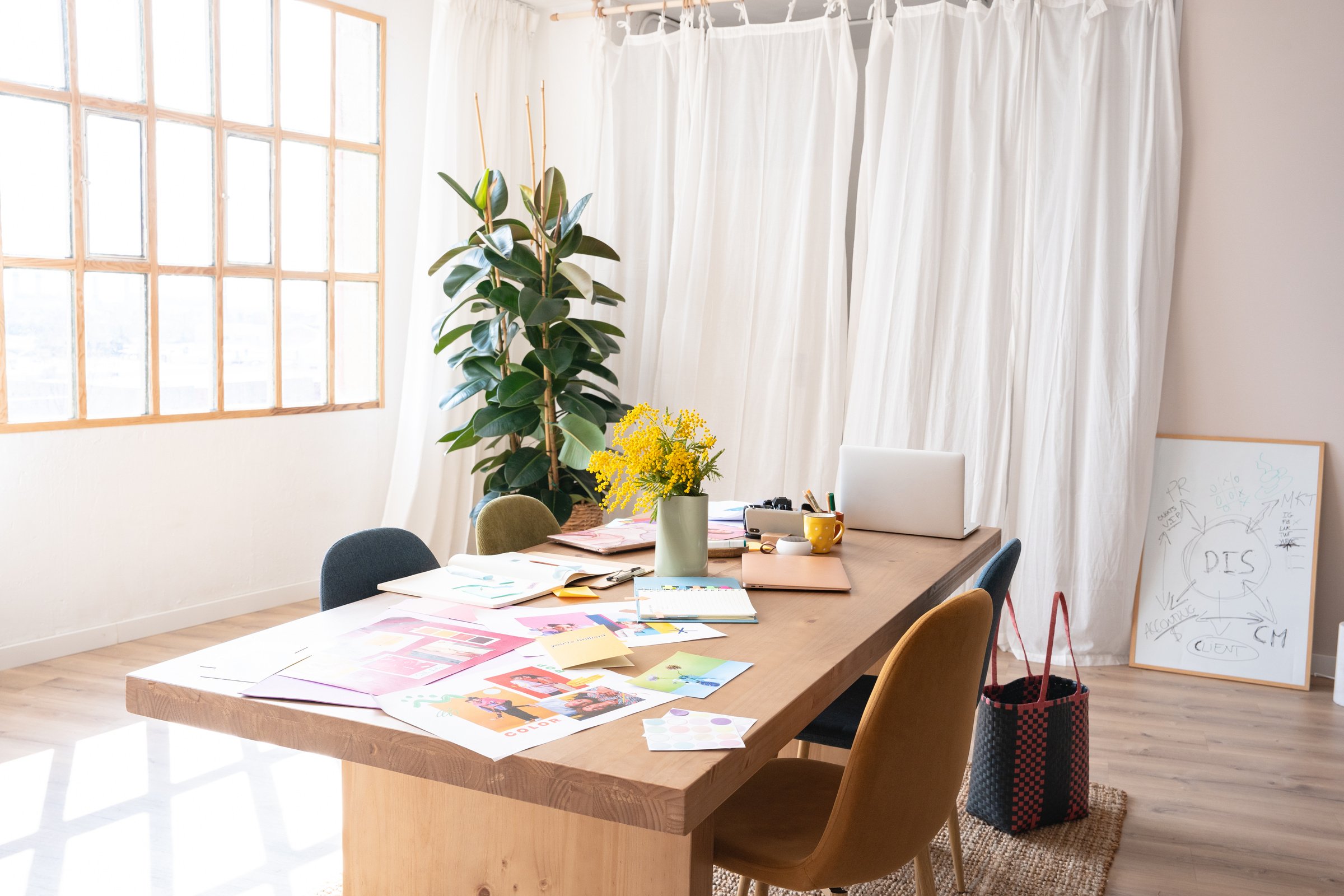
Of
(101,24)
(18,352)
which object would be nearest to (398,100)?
(101,24)

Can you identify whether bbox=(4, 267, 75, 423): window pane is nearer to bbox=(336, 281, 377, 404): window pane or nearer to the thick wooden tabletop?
bbox=(336, 281, 377, 404): window pane

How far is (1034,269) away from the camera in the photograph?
13.8 feet

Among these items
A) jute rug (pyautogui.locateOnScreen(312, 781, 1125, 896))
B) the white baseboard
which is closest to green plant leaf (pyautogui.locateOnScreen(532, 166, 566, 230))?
the white baseboard

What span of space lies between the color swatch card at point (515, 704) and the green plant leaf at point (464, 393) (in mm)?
3032

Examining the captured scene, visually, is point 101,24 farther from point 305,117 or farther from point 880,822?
point 880,822

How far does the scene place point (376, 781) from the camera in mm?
1760

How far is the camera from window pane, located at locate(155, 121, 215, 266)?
13.5 feet

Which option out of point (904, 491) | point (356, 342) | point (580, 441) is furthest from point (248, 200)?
point (904, 491)

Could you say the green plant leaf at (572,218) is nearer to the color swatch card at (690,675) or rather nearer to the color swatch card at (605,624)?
the color swatch card at (605,624)

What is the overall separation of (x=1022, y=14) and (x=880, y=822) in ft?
11.6

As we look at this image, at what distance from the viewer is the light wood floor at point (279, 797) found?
2.45m

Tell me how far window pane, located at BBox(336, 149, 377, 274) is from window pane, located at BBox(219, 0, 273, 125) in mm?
A: 428

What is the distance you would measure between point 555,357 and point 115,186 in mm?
1740

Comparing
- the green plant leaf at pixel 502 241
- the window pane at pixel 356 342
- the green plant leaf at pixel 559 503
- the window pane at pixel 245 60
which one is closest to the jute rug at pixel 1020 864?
the green plant leaf at pixel 559 503
